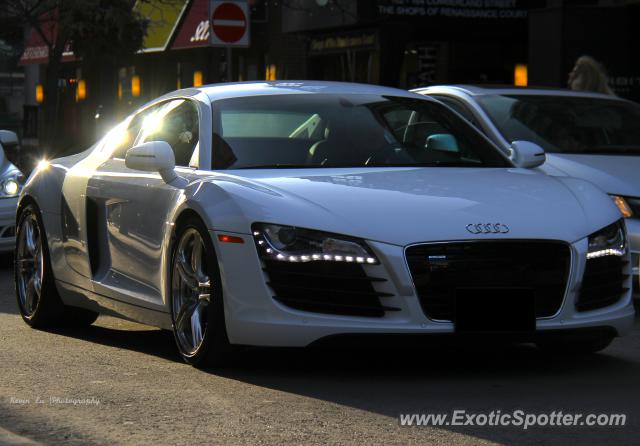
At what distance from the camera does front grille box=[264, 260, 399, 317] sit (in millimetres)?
6355

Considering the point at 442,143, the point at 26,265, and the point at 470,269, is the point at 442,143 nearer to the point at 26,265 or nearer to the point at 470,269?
the point at 470,269

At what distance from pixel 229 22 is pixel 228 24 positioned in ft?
0.08

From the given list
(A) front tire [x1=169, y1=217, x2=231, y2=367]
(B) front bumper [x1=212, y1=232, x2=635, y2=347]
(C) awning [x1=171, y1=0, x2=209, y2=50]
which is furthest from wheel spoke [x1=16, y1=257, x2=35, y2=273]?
(C) awning [x1=171, y1=0, x2=209, y2=50]

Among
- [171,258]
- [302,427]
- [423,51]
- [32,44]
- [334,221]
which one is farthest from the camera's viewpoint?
[32,44]

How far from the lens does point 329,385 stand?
6395 millimetres

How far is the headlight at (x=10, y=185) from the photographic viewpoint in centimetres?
1395

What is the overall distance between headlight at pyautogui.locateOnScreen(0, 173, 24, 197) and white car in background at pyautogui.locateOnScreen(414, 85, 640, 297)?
14.0 feet

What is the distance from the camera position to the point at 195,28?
100.0 ft

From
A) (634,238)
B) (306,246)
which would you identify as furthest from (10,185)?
(306,246)

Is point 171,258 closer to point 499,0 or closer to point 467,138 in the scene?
point 467,138

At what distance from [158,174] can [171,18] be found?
1003 inches

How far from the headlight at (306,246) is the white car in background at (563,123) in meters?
3.74

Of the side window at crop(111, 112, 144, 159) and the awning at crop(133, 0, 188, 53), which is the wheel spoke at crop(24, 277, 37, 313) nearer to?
the side window at crop(111, 112, 144, 159)

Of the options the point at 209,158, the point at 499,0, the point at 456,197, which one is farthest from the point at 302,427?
the point at 499,0
